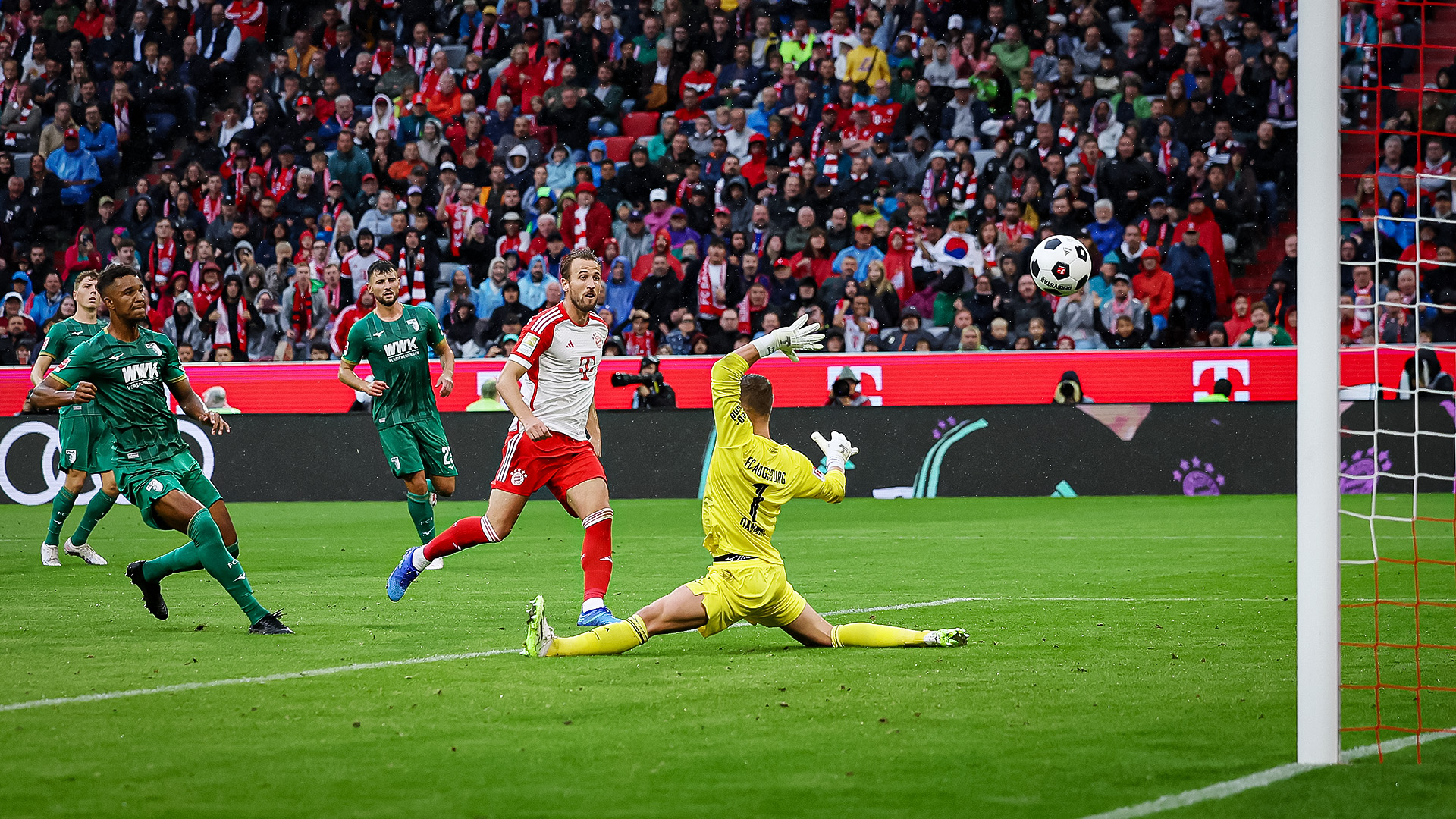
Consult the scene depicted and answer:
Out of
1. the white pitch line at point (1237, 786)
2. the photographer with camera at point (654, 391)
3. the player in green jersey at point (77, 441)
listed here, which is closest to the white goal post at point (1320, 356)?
the white pitch line at point (1237, 786)

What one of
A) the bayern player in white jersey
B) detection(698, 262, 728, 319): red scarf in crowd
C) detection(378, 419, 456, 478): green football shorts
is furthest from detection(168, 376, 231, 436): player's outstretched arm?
detection(698, 262, 728, 319): red scarf in crowd

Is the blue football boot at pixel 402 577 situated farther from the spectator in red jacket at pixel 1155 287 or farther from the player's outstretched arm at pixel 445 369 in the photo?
the spectator in red jacket at pixel 1155 287

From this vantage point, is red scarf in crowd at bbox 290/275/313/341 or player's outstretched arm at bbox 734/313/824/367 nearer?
player's outstretched arm at bbox 734/313/824/367

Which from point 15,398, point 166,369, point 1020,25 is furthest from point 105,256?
point 166,369

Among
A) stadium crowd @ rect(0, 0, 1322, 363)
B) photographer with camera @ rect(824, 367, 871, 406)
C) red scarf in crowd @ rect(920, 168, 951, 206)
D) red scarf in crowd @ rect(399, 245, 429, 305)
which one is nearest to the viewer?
photographer with camera @ rect(824, 367, 871, 406)

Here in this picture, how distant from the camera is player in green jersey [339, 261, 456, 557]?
36.8 ft

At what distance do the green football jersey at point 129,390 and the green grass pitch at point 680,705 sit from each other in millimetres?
978

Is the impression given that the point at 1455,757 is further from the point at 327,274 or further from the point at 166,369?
the point at 327,274

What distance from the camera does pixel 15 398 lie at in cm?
1998

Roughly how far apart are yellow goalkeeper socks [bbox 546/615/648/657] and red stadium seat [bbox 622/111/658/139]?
1671cm

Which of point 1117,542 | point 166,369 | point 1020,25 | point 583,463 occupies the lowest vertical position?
point 1117,542

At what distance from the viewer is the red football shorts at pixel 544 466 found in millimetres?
8219

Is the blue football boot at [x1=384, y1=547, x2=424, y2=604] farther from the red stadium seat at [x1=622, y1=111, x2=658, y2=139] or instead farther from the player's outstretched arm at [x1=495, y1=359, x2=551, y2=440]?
the red stadium seat at [x1=622, y1=111, x2=658, y2=139]

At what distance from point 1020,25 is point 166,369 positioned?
53.2 ft
